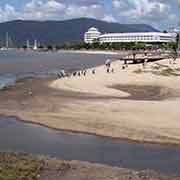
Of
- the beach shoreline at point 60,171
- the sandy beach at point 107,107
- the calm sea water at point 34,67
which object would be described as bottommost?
the calm sea water at point 34,67

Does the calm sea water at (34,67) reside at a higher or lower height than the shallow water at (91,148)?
lower

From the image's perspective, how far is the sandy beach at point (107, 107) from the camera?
23.2m

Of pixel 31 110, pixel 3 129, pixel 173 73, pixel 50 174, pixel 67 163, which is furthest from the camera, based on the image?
pixel 173 73

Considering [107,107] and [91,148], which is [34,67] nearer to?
[107,107]

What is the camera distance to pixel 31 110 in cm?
3056

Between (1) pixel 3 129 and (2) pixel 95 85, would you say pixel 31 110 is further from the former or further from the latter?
(2) pixel 95 85

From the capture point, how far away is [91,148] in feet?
65.5

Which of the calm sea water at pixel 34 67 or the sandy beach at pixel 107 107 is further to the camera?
the calm sea water at pixel 34 67

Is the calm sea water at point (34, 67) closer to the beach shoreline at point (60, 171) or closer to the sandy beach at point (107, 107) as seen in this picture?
the sandy beach at point (107, 107)

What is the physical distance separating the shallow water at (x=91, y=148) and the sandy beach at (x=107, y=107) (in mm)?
1103

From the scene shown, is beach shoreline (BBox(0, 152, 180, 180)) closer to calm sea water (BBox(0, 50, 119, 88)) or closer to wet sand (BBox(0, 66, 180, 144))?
wet sand (BBox(0, 66, 180, 144))

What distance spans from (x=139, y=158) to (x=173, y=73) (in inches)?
1714

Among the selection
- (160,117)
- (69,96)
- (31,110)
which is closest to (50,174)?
(160,117)

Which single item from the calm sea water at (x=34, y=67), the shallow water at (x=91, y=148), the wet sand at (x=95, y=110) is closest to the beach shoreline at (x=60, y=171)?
the shallow water at (x=91, y=148)
